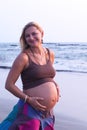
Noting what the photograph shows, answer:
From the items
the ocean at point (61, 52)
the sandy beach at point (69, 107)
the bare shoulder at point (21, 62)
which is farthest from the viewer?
the ocean at point (61, 52)

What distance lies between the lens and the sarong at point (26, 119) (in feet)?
12.0

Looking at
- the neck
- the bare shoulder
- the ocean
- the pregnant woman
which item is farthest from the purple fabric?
the ocean

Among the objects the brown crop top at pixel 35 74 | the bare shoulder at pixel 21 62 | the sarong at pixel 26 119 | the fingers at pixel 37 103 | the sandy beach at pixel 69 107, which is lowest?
the sandy beach at pixel 69 107

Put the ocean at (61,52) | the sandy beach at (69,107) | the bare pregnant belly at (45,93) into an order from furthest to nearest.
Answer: the ocean at (61,52), the sandy beach at (69,107), the bare pregnant belly at (45,93)

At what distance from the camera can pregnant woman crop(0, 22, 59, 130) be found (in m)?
3.62

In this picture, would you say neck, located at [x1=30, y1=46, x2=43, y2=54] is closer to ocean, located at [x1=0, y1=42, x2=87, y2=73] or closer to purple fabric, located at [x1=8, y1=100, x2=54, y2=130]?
purple fabric, located at [x1=8, y1=100, x2=54, y2=130]

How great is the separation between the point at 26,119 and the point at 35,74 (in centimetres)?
41

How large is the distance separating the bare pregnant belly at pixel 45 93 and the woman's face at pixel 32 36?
1.23 ft

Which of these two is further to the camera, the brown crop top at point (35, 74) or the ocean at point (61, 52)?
the ocean at point (61, 52)

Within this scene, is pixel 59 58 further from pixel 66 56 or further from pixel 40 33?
pixel 40 33

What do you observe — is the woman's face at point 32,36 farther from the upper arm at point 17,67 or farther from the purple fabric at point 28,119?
the purple fabric at point 28,119

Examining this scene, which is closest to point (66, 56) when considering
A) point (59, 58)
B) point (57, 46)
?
point (59, 58)

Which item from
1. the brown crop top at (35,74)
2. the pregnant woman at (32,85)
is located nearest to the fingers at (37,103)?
the pregnant woman at (32,85)

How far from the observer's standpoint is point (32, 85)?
12.0 feet
